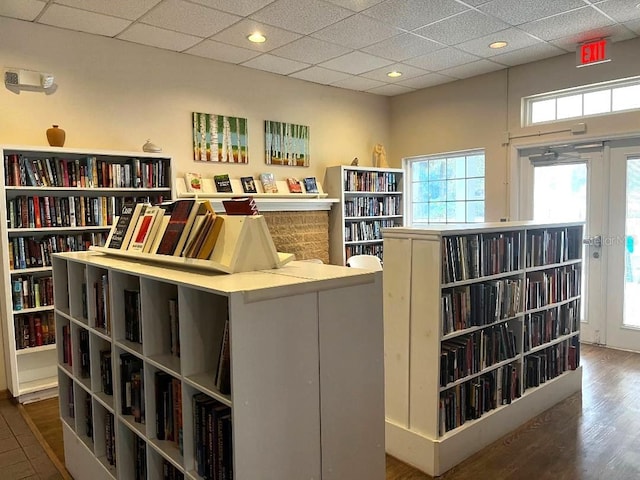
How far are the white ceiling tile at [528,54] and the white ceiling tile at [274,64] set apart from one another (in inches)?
81.0

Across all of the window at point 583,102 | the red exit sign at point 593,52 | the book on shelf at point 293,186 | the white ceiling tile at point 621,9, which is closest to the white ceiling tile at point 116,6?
the book on shelf at point 293,186

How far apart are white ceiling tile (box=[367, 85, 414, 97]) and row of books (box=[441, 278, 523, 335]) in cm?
374

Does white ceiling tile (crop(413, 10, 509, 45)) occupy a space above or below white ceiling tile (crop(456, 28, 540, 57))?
below

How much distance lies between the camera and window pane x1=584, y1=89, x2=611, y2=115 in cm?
482

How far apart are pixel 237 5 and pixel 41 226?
2.25 metres

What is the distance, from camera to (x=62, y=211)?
3.84 m

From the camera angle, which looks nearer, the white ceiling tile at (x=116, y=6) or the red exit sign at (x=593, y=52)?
the white ceiling tile at (x=116, y=6)

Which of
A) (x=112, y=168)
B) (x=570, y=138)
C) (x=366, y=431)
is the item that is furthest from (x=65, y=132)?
(x=570, y=138)

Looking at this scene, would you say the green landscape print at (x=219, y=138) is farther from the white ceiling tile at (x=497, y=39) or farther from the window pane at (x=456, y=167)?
the window pane at (x=456, y=167)

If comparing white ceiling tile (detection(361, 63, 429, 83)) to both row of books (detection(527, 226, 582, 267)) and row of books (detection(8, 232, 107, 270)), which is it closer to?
row of books (detection(527, 226, 582, 267))

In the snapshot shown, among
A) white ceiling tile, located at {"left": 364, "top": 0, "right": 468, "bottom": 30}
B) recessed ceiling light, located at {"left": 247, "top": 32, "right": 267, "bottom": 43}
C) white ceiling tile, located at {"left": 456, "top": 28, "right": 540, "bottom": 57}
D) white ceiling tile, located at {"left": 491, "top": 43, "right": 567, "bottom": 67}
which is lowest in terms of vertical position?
Answer: white ceiling tile, located at {"left": 364, "top": 0, "right": 468, "bottom": 30}

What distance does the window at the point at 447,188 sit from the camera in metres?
5.96

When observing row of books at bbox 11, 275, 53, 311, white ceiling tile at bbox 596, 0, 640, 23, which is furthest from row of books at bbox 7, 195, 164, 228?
white ceiling tile at bbox 596, 0, 640, 23

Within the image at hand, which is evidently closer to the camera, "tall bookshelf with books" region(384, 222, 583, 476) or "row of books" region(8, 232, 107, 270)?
"tall bookshelf with books" region(384, 222, 583, 476)
